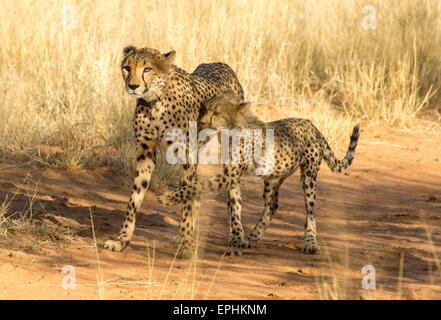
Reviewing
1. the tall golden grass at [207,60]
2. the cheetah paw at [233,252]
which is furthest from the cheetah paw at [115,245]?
the tall golden grass at [207,60]

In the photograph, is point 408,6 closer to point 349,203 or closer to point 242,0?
point 242,0

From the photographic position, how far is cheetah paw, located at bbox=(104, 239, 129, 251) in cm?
463

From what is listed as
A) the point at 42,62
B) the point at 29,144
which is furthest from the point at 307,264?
the point at 42,62

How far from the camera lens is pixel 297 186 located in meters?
7.03

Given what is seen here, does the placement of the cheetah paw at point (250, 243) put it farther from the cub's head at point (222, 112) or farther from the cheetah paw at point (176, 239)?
the cub's head at point (222, 112)

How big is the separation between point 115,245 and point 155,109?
0.94 meters

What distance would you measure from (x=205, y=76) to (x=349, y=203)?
1.98 meters

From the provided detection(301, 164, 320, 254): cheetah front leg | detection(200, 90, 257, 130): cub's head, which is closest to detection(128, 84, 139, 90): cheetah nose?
detection(200, 90, 257, 130): cub's head

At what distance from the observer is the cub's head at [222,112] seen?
468 centimetres

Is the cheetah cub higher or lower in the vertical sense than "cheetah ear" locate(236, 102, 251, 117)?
lower

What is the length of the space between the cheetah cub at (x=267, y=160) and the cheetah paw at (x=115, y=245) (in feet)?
1.66

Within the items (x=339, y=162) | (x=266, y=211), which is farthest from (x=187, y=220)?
(x=339, y=162)

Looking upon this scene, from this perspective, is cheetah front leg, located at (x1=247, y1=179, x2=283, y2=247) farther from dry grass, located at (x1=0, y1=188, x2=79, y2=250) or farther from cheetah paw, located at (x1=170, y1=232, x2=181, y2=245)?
dry grass, located at (x1=0, y1=188, x2=79, y2=250)

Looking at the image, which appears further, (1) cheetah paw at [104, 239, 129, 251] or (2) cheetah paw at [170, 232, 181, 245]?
(2) cheetah paw at [170, 232, 181, 245]
